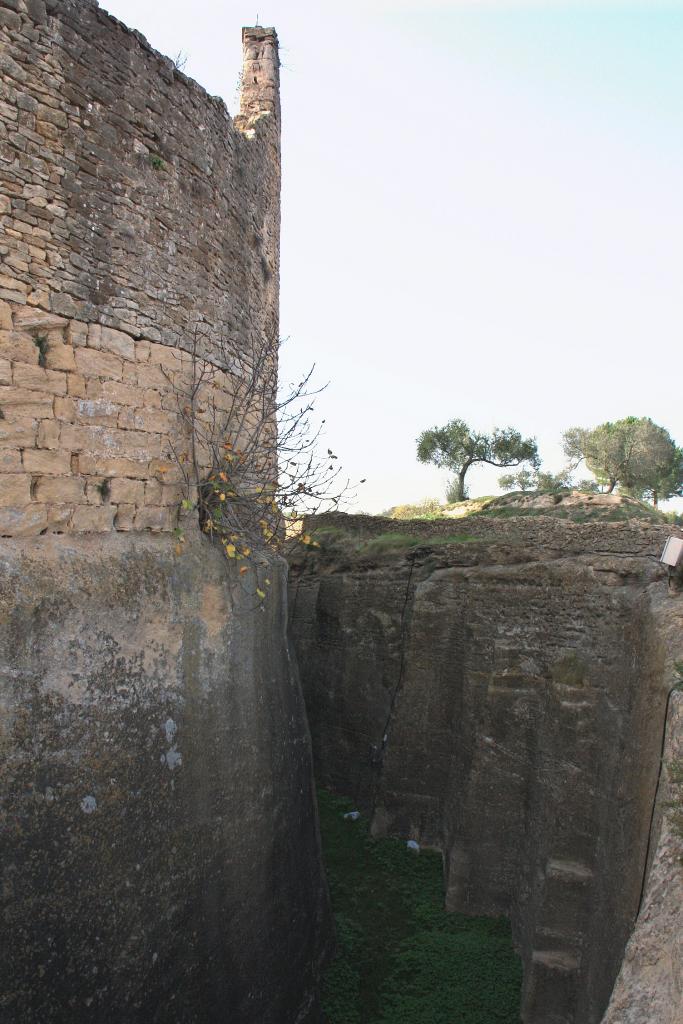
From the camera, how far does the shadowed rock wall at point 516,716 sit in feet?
18.4

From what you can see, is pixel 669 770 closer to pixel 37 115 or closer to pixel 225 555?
pixel 225 555

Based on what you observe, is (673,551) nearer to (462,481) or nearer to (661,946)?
(661,946)

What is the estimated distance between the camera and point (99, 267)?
4594 mm

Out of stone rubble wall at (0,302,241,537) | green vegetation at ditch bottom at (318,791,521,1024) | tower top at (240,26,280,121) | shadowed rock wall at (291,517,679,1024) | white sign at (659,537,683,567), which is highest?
tower top at (240,26,280,121)

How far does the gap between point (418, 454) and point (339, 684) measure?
12.5 m

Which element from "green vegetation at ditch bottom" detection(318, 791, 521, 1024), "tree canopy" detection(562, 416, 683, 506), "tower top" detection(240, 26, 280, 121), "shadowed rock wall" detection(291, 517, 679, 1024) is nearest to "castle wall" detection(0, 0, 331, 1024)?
"green vegetation at ditch bottom" detection(318, 791, 521, 1024)

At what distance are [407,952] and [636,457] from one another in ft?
78.4

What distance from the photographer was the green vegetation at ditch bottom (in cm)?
612

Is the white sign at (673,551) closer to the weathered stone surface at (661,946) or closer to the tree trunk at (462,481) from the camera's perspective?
the weathered stone surface at (661,946)

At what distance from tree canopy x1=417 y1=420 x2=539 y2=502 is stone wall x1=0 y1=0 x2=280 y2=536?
16.1m

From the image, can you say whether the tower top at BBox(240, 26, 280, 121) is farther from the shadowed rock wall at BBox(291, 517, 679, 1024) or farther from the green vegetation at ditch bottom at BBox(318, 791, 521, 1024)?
the green vegetation at ditch bottom at BBox(318, 791, 521, 1024)

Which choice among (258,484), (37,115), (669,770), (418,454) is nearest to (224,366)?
(258,484)

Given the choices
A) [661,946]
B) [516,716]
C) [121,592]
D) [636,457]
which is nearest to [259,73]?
[121,592]

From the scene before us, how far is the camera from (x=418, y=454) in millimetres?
21703
